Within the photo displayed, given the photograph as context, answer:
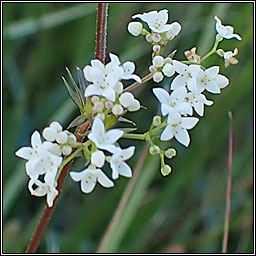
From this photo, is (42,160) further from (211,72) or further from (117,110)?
(211,72)

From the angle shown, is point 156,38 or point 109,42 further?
point 109,42

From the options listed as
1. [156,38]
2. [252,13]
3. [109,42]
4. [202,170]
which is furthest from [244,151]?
[156,38]

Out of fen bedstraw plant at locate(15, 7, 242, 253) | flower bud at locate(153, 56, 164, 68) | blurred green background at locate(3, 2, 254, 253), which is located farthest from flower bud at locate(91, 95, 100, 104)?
blurred green background at locate(3, 2, 254, 253)

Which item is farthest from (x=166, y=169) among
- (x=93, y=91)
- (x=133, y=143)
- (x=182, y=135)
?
(x=133, y=143)

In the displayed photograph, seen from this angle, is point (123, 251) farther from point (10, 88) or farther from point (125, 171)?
point (125, 171)

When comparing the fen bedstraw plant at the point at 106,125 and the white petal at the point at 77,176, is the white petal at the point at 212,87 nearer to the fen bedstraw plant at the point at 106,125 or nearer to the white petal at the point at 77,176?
the fen bedstraw plant at the point at 106,125

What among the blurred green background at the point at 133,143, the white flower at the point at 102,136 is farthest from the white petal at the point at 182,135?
the blurred green background at the point at 133,143

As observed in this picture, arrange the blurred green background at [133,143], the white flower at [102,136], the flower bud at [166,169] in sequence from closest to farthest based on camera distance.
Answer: the white flower at [102,136], the flower bud at [166,169], the blurred green background at [133,143]
